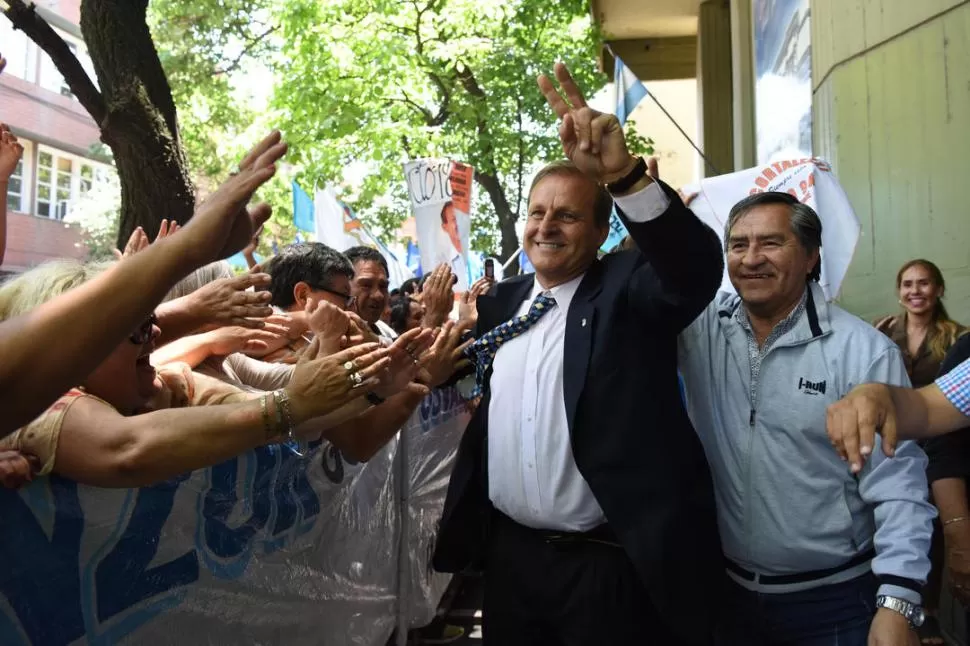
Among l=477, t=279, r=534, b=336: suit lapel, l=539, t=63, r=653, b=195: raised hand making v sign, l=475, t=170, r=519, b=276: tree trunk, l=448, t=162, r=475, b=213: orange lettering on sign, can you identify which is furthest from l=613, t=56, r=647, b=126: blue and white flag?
l=475, t=170, r=519, b=276: tree trunk

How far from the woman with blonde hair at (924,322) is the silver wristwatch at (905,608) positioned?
319cm

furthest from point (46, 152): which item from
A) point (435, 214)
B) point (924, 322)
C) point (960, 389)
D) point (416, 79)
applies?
point (960, 389)

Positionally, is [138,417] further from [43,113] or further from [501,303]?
[43,113]

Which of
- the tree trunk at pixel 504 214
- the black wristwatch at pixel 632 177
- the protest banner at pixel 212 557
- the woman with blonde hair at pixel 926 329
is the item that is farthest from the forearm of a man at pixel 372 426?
the tree trunk at pixel 504 214

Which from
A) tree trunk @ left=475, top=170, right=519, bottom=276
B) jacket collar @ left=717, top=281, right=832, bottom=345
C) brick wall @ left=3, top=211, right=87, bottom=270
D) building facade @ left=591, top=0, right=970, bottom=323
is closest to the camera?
jacket collar @ left=717, top=281, right=832, bottom=345

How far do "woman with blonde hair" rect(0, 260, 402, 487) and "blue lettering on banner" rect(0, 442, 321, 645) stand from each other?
0.09 metres

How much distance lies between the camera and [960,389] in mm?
2002

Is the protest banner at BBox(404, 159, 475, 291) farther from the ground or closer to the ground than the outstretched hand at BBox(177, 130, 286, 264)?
farther from the ground

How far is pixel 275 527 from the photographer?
273 centimetres

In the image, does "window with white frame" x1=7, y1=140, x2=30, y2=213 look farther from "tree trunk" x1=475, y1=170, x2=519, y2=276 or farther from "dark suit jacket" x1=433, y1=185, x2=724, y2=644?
"dark suit jacket" x1=433, y1=185, x2=724, y2=644

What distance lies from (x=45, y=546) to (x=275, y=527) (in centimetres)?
104

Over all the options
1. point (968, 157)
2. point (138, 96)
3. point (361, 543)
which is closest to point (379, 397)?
point (361, 543)

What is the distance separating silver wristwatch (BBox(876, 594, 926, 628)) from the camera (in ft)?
6.56

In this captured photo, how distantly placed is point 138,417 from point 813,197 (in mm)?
4057
